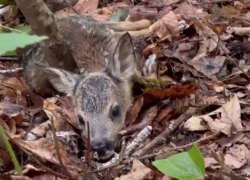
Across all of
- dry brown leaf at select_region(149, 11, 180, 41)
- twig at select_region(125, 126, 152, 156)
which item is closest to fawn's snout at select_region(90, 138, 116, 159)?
twig at select_region(125, 126, 152, 156)

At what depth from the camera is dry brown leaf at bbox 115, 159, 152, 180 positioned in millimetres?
3586

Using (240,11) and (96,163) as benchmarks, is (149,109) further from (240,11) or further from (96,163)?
(240,11)

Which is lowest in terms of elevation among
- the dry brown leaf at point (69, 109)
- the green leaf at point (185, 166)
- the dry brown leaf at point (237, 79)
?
the dry brown leaf at point (237, 79)

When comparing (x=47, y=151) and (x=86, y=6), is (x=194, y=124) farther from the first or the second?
(x=86, y=6)

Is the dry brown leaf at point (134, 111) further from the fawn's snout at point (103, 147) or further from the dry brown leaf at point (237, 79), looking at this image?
the dry brown leaf at point (237, 79)

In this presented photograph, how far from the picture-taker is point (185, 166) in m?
2.75

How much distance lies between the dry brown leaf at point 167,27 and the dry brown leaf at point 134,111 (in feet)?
5.60

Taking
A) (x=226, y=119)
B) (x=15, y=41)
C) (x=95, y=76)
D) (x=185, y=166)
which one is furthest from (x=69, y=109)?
(x=15, y=41)

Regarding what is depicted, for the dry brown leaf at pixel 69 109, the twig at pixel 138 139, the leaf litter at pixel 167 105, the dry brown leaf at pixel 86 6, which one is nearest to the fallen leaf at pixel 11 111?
the leaf litter at pixel 167 105

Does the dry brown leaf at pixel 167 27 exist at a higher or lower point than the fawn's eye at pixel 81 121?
lower

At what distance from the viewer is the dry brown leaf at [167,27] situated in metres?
6.58

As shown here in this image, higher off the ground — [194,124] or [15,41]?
[15,41]

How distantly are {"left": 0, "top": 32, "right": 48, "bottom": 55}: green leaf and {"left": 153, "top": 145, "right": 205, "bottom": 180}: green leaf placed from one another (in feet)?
4.46

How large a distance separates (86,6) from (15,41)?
6.44 meters
